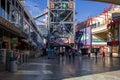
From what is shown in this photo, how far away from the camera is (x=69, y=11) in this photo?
122312 millimetres

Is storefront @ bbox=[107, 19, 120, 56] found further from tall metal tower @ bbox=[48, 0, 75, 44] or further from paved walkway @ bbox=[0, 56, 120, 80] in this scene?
paved walkway @ bbox=[0, 56, 120, 80]

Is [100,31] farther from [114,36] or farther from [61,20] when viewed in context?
[61,20]

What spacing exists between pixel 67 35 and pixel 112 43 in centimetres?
4546

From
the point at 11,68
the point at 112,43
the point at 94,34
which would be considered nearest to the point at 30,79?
the point at 11,68

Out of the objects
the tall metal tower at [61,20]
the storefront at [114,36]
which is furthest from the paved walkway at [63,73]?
the tall metal tower at [61,20]

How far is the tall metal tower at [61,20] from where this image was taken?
119 metres

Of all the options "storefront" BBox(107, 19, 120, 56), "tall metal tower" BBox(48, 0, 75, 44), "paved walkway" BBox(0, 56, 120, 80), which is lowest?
Answer: "paved walkway" BBox(0, 56, 120, 80)

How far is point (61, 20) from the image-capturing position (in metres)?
125

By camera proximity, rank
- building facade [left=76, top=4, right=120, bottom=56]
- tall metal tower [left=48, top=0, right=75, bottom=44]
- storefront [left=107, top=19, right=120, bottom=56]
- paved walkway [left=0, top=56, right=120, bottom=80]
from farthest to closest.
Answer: tall metal tower [left=48, top=0, right=75, bottom=44] → building facade [left=76, top=4, right=120, bottom=56] → storefront [left=107, top=19, right=120, bottom=56] → paved walkway [left=0, top=56, right=120, bottom=80]

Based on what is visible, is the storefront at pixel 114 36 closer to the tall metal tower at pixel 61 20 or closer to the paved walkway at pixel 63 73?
the tall metal tower at pixel 61 20

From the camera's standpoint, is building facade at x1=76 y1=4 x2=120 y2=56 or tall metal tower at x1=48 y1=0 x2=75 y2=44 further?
tall metal tower at x1=48 y1=0 x2=75 y2=44

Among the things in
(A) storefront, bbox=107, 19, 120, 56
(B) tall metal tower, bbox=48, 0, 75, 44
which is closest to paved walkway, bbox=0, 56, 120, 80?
(A) storefront, bbox=107, 19, 120, 56

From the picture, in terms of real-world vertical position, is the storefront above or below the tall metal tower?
below

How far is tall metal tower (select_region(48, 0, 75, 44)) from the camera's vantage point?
4700 inches
